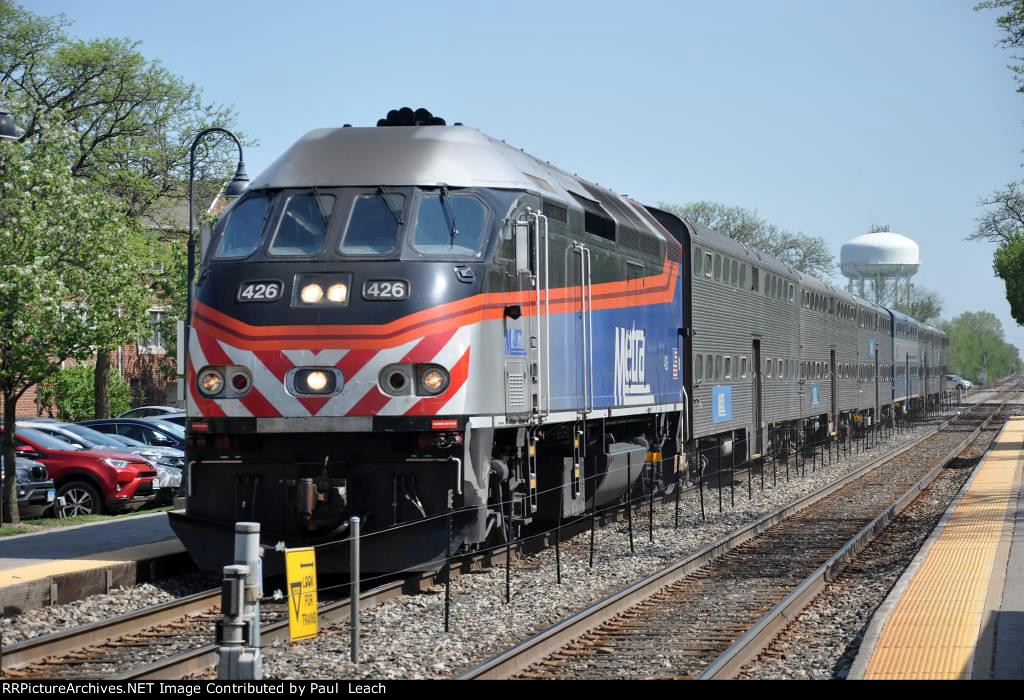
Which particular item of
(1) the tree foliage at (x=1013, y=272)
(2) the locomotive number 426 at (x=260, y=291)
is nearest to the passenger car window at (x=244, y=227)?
(2) the locomotive number 426 at (x=260, y=291)

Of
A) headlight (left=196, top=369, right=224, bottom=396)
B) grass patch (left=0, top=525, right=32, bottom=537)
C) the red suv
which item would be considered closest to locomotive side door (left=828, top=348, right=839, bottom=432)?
the red suv

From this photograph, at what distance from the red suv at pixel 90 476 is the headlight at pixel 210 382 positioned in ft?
32.2

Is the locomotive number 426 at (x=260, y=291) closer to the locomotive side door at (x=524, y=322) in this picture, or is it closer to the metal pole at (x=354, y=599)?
the locomotive side door at (x=524, y=322)

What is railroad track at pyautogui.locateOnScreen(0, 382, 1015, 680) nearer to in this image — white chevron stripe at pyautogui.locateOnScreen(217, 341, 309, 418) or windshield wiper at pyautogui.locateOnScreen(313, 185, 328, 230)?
white chevron stripe at pyautogui.locateOnScreen(217, 341, 309, 418)

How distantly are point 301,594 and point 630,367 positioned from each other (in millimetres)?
8960

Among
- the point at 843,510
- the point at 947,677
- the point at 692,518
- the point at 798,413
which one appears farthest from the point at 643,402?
the point at 798,413

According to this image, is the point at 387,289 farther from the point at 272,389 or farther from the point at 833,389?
the point at 833,389

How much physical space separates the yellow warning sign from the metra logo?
26.3 ft

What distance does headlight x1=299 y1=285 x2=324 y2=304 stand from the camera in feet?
40.0

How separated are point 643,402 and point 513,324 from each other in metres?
5.79

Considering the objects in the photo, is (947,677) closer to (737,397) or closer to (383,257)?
(383,257)

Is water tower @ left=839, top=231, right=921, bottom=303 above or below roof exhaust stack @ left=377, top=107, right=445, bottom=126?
above

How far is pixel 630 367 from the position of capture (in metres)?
17.7

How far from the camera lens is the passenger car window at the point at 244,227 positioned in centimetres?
1277
